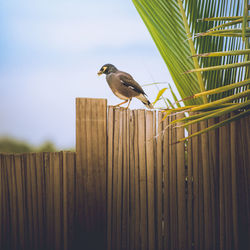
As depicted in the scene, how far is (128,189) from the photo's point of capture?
2234mm

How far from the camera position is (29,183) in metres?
2.19

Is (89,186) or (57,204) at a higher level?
(89,186)

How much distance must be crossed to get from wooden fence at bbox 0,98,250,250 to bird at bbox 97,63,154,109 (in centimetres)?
69

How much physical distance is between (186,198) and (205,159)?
1.18ft

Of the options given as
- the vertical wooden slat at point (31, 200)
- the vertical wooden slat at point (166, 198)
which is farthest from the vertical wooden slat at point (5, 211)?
the vertical wooden slat at point (166, 198)

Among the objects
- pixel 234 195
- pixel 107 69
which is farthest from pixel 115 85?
pixel 234 195

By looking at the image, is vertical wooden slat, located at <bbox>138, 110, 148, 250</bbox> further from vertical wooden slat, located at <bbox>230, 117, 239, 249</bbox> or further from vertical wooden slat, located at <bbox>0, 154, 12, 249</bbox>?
vertical wooden slat, located at <bbox>0, 154, 12, 249</bbox>

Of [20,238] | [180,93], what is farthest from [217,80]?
[20,238]

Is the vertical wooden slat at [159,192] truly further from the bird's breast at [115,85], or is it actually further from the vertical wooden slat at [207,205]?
the bird's breast at [115,85]

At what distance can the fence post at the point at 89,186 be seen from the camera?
2.16 m

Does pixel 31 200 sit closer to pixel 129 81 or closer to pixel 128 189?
pixel 128 189

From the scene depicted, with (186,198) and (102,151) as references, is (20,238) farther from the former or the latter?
(186,198)

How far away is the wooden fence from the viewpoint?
7.13 feet

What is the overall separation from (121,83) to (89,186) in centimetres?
119
